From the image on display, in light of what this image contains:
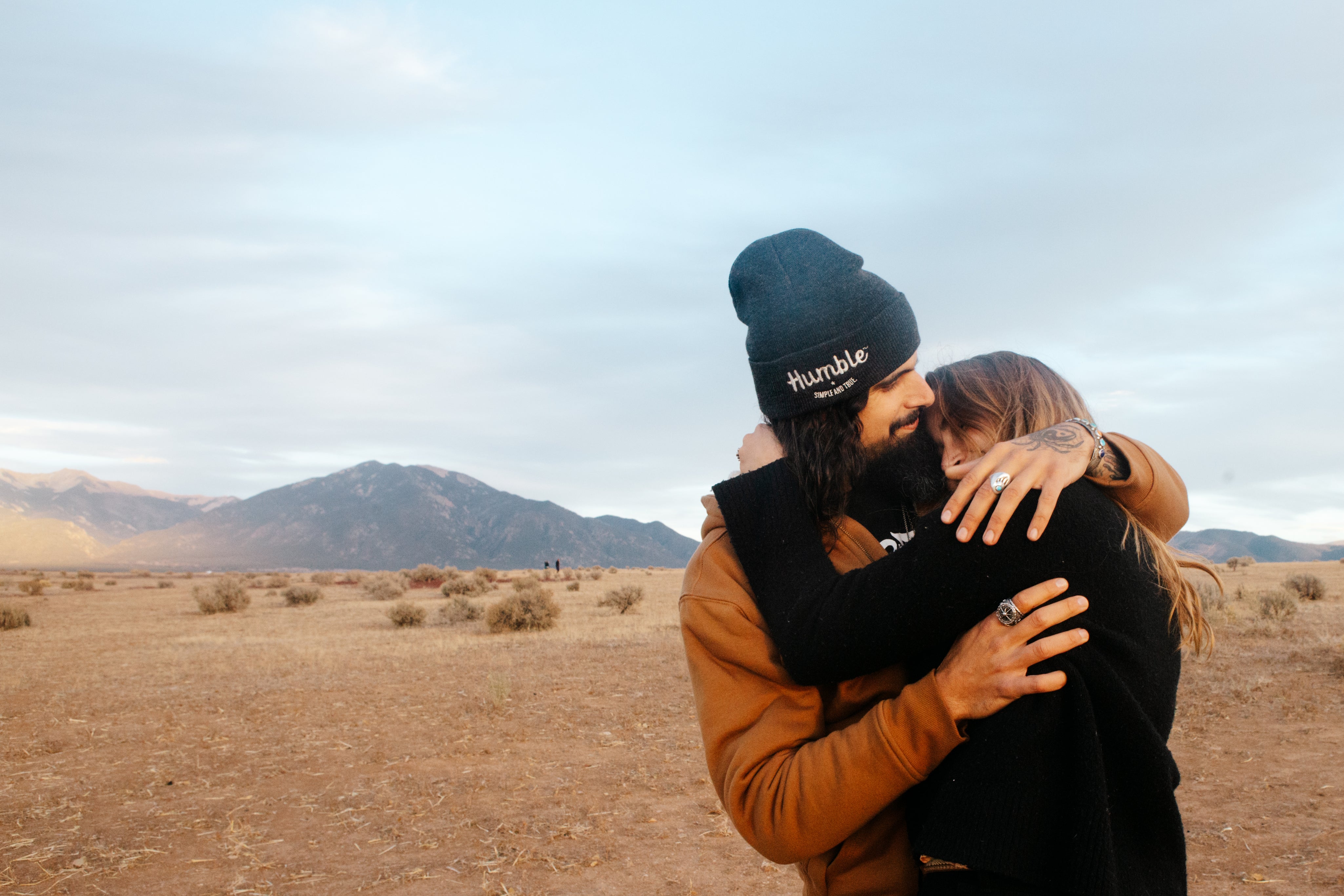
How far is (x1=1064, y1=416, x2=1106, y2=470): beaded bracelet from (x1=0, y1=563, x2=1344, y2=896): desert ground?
14.4 feet

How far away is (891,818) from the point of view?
5.27 ft

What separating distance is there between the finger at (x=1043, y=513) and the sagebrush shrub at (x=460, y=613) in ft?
63.6

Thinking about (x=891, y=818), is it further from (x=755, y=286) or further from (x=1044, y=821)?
(x=755, y=286)

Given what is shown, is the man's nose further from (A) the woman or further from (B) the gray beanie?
(A) the woman

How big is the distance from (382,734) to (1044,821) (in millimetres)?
8916

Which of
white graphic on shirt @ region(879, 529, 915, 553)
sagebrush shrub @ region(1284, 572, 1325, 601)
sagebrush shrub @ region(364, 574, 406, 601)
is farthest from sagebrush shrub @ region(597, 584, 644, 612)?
white graphic on shirt @ region(879, 529, 915, 553)

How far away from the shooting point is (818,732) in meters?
1.60

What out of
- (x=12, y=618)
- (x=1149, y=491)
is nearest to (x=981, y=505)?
(x=1149, y=491)

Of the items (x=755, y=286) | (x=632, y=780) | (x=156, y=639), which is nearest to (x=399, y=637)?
(x=156, y=639)

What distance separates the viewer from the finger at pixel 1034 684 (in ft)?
4.56

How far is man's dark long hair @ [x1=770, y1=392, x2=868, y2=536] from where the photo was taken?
174 centimetres

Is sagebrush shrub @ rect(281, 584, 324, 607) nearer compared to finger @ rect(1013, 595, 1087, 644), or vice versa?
finger @ rect(1013, 595, 1087, 644)

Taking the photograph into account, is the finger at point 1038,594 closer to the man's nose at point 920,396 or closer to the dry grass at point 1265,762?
the man's nose at point 920,396

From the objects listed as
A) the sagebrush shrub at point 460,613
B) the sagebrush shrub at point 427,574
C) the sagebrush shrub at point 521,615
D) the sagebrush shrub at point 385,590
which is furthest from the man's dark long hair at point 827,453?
the sagebrush shrub at point 427,574
